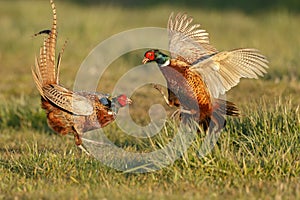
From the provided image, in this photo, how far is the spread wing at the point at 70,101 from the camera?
19.4 ft

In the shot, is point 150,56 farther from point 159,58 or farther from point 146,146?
point 146,146

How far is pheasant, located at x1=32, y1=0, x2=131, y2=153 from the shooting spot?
5.93 m

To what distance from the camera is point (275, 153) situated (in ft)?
16.7

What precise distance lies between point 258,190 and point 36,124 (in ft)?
12.4

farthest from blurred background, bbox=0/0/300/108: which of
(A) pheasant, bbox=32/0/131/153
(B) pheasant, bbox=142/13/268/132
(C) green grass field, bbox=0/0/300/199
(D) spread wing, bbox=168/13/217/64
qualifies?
(A) pheasant, bbox=32/0/131/153

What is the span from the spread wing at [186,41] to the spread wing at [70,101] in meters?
0.90

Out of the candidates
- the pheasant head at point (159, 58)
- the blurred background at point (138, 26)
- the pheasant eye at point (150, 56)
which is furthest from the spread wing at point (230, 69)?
the blurred background at point (138, 26)

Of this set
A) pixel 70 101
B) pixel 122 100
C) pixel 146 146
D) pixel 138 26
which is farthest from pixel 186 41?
pixel 138 26

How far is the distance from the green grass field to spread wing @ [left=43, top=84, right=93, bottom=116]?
403mm

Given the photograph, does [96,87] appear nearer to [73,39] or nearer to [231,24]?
[73,39]

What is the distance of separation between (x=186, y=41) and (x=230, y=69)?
655mm

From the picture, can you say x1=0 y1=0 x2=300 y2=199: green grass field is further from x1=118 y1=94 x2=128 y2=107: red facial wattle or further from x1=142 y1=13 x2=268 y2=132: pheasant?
x1=118 y1=94 x2=128 y2=107: red facial wattle

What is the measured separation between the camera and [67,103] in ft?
19.4

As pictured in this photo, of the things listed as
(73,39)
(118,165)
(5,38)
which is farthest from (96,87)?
(118,165)
